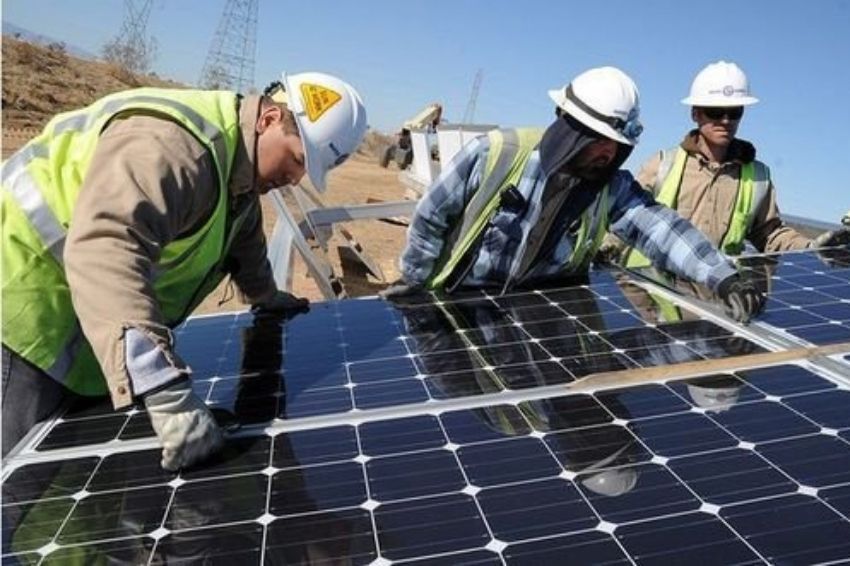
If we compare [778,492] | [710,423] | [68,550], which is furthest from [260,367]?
[778,492]

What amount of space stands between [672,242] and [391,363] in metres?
2.26

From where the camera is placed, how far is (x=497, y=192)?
17.6 feet

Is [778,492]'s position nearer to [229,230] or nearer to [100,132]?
[229,230]

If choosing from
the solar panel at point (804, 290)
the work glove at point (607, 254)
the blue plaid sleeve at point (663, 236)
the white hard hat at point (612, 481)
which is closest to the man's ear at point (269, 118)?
the white hard hat at point (612, 481)

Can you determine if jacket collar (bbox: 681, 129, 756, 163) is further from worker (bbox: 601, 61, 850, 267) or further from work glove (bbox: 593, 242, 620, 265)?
work glove (bbox: 593, 242, 620, 265)

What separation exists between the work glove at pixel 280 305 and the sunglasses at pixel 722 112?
12.7 feet

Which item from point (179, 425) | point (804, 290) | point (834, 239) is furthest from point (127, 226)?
point (834, 239)

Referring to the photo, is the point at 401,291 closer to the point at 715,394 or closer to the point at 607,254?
the point at 607,254

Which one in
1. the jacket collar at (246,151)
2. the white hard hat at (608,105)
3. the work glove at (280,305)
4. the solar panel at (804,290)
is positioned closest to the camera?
the jacket collar at (246,151)

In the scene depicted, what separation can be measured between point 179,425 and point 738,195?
17.8 ft

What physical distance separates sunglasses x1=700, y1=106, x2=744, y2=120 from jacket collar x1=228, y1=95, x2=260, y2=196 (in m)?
4.42

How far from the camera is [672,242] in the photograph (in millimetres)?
5402

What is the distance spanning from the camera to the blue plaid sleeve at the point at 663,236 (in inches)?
204

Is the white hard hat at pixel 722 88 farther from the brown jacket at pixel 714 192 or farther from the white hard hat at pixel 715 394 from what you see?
the white hard hat at pixel 715 394
